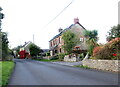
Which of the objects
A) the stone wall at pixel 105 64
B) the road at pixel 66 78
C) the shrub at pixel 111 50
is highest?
the shrub at pixel 111 50

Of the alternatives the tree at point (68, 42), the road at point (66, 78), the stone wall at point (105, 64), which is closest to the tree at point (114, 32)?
the tree at point (68, 42)

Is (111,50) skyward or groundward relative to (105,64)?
skyward

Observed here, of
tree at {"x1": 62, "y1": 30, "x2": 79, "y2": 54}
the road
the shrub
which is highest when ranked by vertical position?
tree at {"x1": 62, "y1": 30, "x2": 79, "y2": 54}

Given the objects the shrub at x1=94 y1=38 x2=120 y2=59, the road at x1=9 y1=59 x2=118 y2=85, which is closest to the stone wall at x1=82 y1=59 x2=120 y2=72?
the shrub at x1=94 y1=38 x2=120 y2=59

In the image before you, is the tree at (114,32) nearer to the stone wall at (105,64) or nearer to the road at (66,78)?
the stone wall at (105,64)

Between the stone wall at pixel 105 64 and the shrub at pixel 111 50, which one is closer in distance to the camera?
the stone wall at pixel 105 64

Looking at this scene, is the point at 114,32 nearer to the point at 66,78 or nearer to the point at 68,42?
the point at 68,42

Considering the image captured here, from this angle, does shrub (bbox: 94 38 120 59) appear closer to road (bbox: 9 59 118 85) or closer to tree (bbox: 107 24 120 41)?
road (bbox: 9 59 118 85)

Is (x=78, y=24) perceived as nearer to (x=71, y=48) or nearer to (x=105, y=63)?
(x=71, y=48)

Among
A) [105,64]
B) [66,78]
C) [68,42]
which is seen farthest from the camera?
[68,42]

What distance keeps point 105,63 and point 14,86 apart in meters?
9.02

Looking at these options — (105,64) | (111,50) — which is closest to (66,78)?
(105,64)

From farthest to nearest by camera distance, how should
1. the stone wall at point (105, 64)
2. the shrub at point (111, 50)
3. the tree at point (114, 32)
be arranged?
the tree at point (114, 32), the shrub at point (111, 50), the stone wall at point (105, 64)

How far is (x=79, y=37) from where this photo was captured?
42.5 meters
